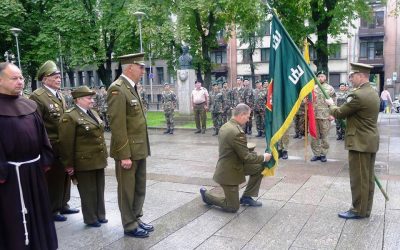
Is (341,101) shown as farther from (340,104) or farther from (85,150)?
(85,150)

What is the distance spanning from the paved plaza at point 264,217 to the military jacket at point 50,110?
4.14 feet

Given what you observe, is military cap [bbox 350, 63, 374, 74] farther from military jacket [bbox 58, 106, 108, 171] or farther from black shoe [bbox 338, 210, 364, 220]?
military jacket [bbox 58, 106, 108, 171]

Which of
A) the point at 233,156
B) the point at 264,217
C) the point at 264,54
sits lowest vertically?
the point at 264,217

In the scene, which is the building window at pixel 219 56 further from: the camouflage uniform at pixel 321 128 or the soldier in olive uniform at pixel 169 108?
the camouflage uniform at pixel 321 128

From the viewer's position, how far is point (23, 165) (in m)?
3.83

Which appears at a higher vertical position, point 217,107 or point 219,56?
point 219,56

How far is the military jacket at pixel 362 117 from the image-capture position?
5.42m

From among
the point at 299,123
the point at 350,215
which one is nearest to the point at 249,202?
the point at 350,215

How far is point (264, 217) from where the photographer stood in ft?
18.9

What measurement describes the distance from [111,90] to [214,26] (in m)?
23.8

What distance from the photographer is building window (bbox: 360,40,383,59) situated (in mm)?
44281

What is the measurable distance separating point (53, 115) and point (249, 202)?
3.18 m

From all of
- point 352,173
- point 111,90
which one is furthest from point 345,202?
point 111,90

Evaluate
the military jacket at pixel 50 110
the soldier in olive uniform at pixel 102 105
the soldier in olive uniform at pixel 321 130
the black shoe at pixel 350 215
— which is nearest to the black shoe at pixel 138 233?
the military jacket at pixel 50 110
